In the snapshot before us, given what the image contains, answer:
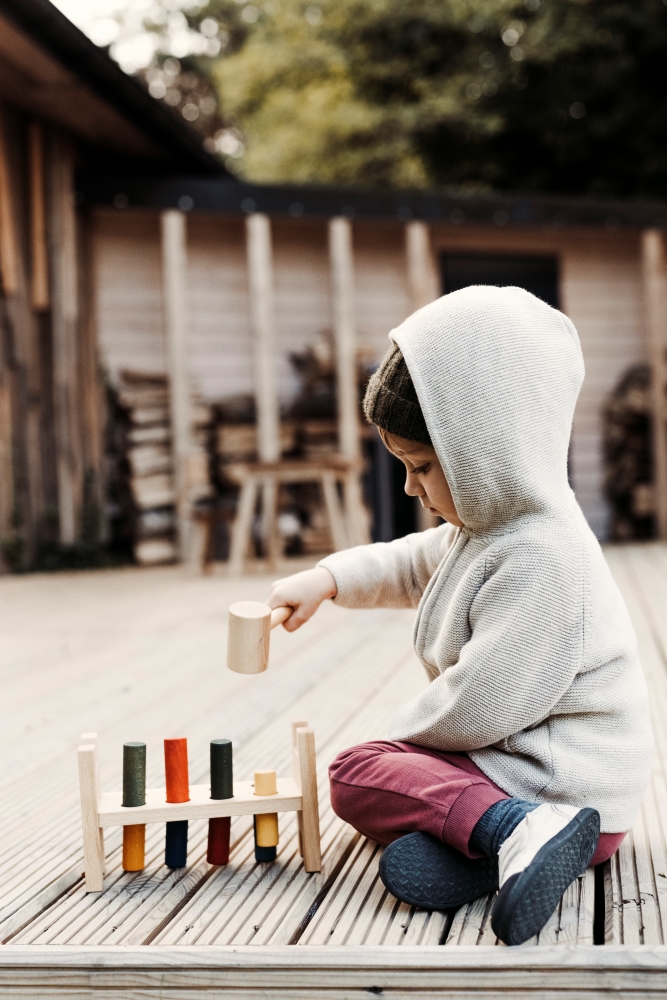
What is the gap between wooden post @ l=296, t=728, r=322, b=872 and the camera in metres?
1.54

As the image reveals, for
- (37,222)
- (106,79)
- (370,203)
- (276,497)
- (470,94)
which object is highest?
(470,94)

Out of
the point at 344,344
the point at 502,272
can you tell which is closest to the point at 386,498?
the point at 344,344

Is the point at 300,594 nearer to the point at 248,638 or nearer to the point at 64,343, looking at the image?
the point at 248,638

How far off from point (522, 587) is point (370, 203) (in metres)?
6.71

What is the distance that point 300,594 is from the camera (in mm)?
1727

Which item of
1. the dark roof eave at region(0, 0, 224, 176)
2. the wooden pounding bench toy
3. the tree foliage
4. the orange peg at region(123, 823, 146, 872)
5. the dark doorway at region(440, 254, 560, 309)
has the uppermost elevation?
the tree foliage

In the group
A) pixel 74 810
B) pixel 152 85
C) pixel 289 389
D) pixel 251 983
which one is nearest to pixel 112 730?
pixel 74 810

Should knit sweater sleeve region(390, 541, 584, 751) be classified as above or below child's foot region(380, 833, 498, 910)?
above

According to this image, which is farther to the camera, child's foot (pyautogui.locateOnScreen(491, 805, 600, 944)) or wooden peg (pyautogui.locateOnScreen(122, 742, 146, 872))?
wooden peg (pyautogui.locateOnScreen(122, 742, 146, 872))

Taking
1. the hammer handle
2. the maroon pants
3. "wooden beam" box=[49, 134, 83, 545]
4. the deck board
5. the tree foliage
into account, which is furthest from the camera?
the tree foliage

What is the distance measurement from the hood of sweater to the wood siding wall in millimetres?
6126

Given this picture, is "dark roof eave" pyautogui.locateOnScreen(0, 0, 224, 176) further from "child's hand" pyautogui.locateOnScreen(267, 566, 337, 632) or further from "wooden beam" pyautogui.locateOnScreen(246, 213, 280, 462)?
"child's hand" pyautogui.locateOnScreen(267, 566, 337, 632)

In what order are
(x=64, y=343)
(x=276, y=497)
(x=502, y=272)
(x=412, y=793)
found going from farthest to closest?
(x=502, y=272) → (x=64, y=343) → (x=276, y=497) → (x=412, y=793)

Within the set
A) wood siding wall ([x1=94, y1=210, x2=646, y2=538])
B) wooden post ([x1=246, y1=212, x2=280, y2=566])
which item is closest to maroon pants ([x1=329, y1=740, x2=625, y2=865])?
wooden post ([x1=246, y1=212, x2=280, y2=566])
